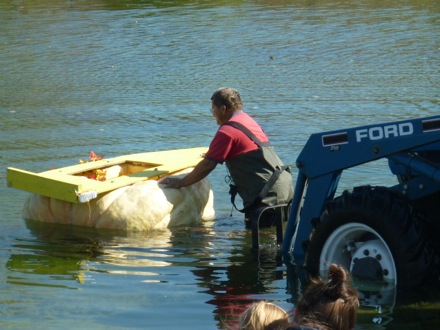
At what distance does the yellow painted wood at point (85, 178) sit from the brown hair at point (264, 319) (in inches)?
214

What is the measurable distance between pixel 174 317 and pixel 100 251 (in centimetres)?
202

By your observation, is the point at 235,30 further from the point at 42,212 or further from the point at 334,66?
the point at 42,212

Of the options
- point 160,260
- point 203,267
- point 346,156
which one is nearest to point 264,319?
point 346,156

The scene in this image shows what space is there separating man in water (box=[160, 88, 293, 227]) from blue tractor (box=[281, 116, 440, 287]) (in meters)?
1.20

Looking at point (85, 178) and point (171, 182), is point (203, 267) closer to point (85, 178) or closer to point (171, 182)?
point (171, 182)

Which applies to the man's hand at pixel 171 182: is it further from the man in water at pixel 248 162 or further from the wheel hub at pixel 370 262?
the wheel hub at pixel 370 262

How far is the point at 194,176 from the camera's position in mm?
9156

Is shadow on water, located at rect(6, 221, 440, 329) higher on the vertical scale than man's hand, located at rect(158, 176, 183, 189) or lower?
lower

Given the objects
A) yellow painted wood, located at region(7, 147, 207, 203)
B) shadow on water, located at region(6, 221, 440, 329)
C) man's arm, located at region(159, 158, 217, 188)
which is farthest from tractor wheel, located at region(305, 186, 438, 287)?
yellow painted wood, located at region(7, 147, 207, 203)

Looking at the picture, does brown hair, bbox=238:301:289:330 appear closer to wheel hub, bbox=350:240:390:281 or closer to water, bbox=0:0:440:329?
water, bbox=0:0:440:329

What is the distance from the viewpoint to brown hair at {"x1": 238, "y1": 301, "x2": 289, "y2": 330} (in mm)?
3752

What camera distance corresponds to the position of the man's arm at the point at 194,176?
355 inches

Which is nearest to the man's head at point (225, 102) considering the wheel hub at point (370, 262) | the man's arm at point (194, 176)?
the man's arm at point (194, 176)

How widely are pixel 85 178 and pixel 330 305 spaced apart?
5.73m
